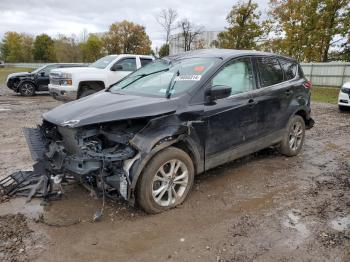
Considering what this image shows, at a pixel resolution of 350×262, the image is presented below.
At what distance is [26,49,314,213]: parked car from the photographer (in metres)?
3.43

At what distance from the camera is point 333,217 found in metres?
3.69

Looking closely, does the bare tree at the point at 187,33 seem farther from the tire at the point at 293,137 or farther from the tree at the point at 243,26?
the tire at the point at 293,137

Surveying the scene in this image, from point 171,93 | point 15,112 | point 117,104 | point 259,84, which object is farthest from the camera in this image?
point 15,112

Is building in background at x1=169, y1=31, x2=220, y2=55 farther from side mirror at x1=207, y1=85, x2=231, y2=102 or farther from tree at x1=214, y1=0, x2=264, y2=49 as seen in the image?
side mirror at x1=207, y1=85, x2=231, y2=102

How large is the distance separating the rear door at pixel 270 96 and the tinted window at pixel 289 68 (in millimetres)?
158

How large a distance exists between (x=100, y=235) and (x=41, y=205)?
3.45ft

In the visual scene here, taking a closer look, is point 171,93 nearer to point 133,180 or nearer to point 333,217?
point 133,180

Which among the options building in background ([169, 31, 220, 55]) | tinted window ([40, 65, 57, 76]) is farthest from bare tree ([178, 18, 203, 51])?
tinted window ([40, 65, 57, 76])

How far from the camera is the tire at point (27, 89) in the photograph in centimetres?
1519

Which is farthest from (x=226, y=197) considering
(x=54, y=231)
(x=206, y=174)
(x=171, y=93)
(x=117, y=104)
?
(x=54, y=231)

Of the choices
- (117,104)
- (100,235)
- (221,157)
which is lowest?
(100,235)

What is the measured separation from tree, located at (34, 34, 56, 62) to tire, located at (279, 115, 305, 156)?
62.7 m

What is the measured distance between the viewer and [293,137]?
5.75 meters

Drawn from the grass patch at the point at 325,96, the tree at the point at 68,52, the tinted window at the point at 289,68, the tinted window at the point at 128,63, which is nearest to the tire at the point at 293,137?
the tinted window at the point at 289,68
